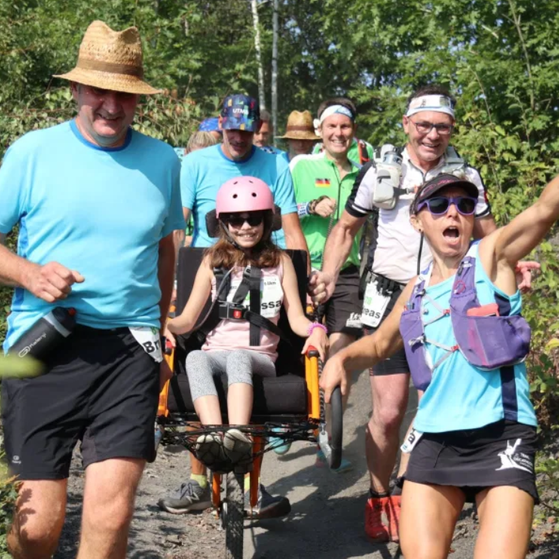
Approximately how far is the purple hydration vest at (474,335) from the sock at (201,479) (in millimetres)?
3118

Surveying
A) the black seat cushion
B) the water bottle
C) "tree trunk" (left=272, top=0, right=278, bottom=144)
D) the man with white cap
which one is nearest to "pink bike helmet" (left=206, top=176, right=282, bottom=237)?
the man with white cap

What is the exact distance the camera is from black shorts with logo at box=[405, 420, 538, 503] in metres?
4.04

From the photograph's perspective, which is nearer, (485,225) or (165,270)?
(165,270)

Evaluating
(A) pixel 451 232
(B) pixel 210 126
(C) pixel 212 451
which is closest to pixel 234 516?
(C) pixel 212 451

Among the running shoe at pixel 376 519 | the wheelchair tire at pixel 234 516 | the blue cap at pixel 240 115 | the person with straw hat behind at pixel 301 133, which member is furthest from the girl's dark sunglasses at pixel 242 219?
the person with straw hat behind at pixel 301 133

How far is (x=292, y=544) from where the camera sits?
6.66 m

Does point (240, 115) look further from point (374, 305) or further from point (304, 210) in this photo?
point (374, 305)

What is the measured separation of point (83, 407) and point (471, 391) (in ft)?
4.89

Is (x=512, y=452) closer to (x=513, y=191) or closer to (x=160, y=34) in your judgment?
(x=513, y=191)

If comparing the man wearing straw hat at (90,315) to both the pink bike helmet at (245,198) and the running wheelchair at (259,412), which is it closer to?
the running wheelchair at (259,412)

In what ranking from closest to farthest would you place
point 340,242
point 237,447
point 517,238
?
point 517,238
point 237,447
point 340,242

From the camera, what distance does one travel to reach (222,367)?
6059mm

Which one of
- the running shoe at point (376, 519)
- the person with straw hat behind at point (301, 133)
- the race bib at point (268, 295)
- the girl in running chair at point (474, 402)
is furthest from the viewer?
the person with straw hat behind at point (301, 133)

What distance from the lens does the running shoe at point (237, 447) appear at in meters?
5.43
